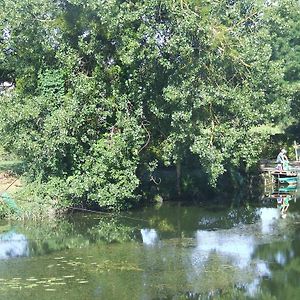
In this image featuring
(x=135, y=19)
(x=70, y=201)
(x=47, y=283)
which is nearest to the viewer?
(x=47, y=283)

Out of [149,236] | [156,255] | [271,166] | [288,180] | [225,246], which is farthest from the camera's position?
[271,166]

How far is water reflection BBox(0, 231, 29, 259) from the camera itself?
57.5 feet

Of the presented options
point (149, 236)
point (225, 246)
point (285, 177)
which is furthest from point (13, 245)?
point (285, 177)

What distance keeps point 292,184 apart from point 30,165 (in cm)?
1402

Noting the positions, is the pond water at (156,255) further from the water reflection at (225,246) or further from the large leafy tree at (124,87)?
the large leafy tree at (124,87)

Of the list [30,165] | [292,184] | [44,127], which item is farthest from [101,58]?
[292,184]

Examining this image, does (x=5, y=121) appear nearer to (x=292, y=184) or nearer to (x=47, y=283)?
(x=47, y=283)

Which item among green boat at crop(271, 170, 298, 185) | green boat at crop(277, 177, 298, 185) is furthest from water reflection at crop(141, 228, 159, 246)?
green boat at crop(277, 177, 298, 185)

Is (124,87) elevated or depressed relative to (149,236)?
elevated

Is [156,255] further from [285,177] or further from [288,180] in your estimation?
[288,180]

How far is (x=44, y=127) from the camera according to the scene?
2169 centimetres

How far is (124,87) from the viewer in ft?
74.8

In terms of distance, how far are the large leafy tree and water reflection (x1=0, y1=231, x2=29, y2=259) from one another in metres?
2.92

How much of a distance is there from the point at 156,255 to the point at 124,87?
794 centimetres
